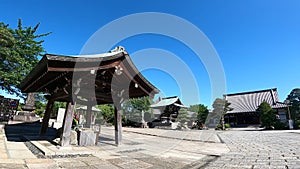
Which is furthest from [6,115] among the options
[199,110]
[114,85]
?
[199,110]

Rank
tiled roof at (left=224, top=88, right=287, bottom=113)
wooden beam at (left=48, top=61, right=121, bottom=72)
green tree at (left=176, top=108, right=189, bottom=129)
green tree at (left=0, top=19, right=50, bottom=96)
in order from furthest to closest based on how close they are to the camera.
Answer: tiled roof at (left=224, top=88, right=287, bottom=113) < green tree at (left=176, top=108, right=189, bottom=129) < green tree at (left=0, top=19, right=50, bottom=96) < wooden beam at (left=48, top=61, right=121, bottom=72)

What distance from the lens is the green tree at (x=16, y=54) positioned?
1310 centimetres

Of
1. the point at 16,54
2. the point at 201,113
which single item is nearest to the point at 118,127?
the point at 16,54

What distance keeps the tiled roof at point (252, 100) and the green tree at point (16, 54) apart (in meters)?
30.0

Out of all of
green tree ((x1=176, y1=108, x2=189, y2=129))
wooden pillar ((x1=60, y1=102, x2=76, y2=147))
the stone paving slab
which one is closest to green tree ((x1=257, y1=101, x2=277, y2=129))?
Result: green tree ((x1=176, y1=108, x2=189, y2=129))

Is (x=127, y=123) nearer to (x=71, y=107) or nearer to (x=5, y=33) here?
(x=5, y=33)

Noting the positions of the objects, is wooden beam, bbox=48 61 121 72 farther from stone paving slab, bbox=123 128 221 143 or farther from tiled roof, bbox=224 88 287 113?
tiled roof, bbox=224 88 287 113

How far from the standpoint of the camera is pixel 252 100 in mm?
31547

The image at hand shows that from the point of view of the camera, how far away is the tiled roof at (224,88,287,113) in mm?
28720

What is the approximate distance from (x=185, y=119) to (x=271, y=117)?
11.0 metres

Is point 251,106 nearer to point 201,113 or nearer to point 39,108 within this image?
point 201,113

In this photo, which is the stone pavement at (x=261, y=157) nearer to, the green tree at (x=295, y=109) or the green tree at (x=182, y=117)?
the green tree at (x=182, y=117)

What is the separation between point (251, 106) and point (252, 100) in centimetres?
286

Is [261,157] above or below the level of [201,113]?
below
